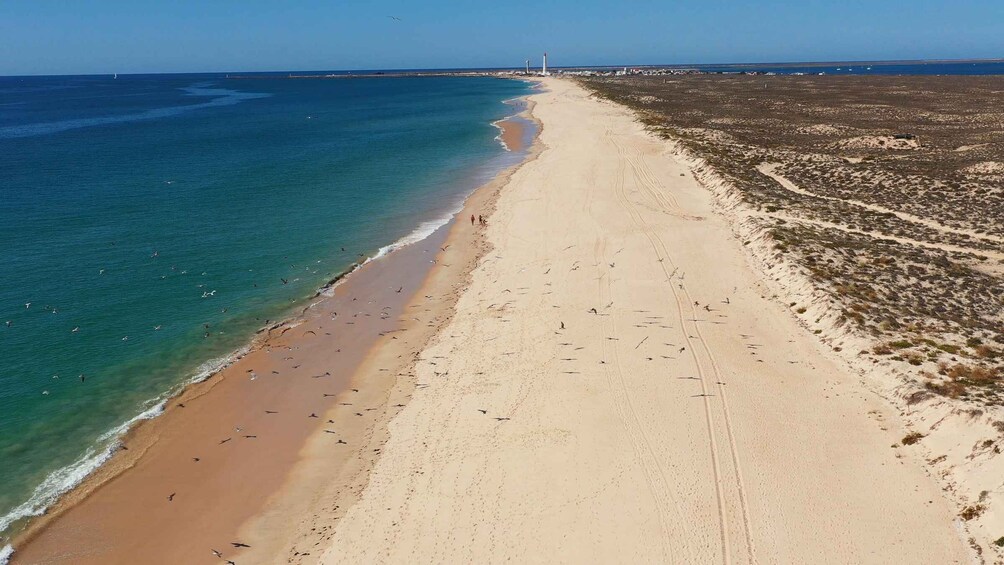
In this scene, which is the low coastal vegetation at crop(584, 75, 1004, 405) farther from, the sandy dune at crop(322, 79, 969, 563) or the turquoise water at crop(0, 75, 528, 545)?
the turquoise water at crop(0, 75, 528, 545)

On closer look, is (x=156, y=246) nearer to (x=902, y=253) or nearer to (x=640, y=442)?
(x=640, y=442)

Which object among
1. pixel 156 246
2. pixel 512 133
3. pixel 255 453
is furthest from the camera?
pixel 512 133

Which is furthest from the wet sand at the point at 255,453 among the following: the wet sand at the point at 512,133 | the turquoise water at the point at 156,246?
the wet sand at the point at 512,133

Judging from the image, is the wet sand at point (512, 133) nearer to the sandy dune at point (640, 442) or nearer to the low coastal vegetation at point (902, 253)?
the low coastal vegetation at point (902, 253)

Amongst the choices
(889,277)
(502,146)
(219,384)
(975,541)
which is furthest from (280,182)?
(975,541)

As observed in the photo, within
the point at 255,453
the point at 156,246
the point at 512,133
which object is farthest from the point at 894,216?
the point at 512,133
